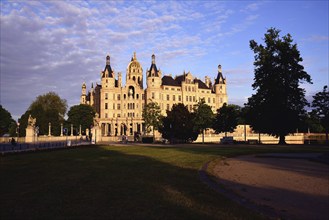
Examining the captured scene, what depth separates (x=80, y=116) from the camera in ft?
354

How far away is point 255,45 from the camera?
49812mm

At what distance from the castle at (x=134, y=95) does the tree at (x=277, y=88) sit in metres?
70.6

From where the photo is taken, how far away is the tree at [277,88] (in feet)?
150

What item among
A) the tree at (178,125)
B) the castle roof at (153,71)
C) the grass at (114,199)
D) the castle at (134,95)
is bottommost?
the grass at (114,199)

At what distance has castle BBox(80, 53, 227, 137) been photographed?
117 meters

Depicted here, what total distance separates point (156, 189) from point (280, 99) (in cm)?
4069

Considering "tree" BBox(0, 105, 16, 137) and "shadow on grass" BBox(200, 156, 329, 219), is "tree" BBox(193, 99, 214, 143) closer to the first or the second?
"shadow on grass" BBox(200, 156, 329, 219)

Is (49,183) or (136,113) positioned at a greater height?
(136,113)

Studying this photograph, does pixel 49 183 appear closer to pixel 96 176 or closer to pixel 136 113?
pixel 96 176

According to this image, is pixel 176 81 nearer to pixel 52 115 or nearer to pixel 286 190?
pixel 52 115

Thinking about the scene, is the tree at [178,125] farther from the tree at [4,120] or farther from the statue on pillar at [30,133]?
the tree at [4,120]

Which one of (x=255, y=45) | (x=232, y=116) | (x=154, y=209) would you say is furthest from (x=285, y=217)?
(x=232, y=116)

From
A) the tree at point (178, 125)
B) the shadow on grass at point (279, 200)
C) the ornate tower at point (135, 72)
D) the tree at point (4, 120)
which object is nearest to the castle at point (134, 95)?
the ornate tower at point (135, 72)

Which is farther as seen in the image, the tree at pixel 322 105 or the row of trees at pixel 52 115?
the row of trees at pixel 52 115
